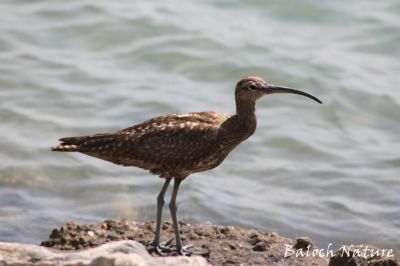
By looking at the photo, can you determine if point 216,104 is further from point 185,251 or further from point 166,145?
point 185,251

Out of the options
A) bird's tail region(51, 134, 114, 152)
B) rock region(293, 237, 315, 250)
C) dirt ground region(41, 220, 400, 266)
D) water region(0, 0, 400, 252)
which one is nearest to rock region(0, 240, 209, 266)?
dirt ground region(41, 220, 400, 266)

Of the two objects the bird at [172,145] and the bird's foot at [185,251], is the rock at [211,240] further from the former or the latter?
the bird at [172,145]

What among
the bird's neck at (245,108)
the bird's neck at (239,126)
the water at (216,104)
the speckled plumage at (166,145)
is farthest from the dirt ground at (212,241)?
the water at (216,104)

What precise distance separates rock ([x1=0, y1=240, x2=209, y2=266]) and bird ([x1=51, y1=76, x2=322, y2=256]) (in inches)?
67.6

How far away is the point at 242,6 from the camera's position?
690 inches

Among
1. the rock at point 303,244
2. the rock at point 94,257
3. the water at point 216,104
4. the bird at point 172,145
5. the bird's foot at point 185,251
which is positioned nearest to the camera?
the rock at point 94,257

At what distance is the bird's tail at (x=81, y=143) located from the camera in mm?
8859

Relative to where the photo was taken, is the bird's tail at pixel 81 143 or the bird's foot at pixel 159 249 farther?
the bird's tail at pixel 81 143

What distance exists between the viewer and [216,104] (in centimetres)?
1445

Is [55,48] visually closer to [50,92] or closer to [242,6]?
[50,92]

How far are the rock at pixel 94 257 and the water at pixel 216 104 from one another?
3458 millimetres

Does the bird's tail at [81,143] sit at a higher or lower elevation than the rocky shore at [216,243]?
higher

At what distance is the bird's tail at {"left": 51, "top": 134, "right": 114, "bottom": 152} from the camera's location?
29.1 ft

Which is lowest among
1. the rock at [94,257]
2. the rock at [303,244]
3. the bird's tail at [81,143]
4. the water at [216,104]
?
the rock at [94,257]
